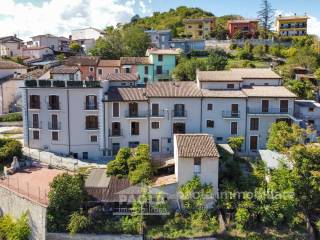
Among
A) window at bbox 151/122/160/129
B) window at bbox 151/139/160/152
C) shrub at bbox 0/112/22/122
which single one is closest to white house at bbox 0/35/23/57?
shrub at bbox 0/112/22/122

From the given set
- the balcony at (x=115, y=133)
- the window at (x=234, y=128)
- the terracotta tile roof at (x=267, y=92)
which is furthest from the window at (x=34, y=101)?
the terracotta tile roof at (x=267, y=92)

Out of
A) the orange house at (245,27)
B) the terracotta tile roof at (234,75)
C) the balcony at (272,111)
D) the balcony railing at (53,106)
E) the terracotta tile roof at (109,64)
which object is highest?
the orange house at (245,27)

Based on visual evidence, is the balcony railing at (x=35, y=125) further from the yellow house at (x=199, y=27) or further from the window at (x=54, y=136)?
the yellow house at (x=199, y=27)

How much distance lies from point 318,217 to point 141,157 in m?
15.7

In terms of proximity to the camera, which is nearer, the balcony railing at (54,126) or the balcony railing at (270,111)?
the balcony railing at (54,126)

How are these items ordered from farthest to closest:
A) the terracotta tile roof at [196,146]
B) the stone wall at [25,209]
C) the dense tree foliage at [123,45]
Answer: the dense tree foliage at [123,45], the terracotta tile roof at [196,146], the stone wall at [25,209]

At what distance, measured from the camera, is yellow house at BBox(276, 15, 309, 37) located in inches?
3880

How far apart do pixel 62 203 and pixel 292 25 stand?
82.7 m

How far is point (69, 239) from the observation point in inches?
1238

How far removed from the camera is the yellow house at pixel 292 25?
98.6 meters

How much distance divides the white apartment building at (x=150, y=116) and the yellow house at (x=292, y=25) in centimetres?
6057

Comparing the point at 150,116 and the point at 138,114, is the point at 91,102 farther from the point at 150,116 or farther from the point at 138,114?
the point at 150,116

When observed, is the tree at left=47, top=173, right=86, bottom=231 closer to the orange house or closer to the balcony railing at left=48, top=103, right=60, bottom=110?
the balcony railing at left=48, top=103, right=60, bottom=110

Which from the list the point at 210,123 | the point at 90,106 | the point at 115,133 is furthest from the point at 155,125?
the point at 90,106
